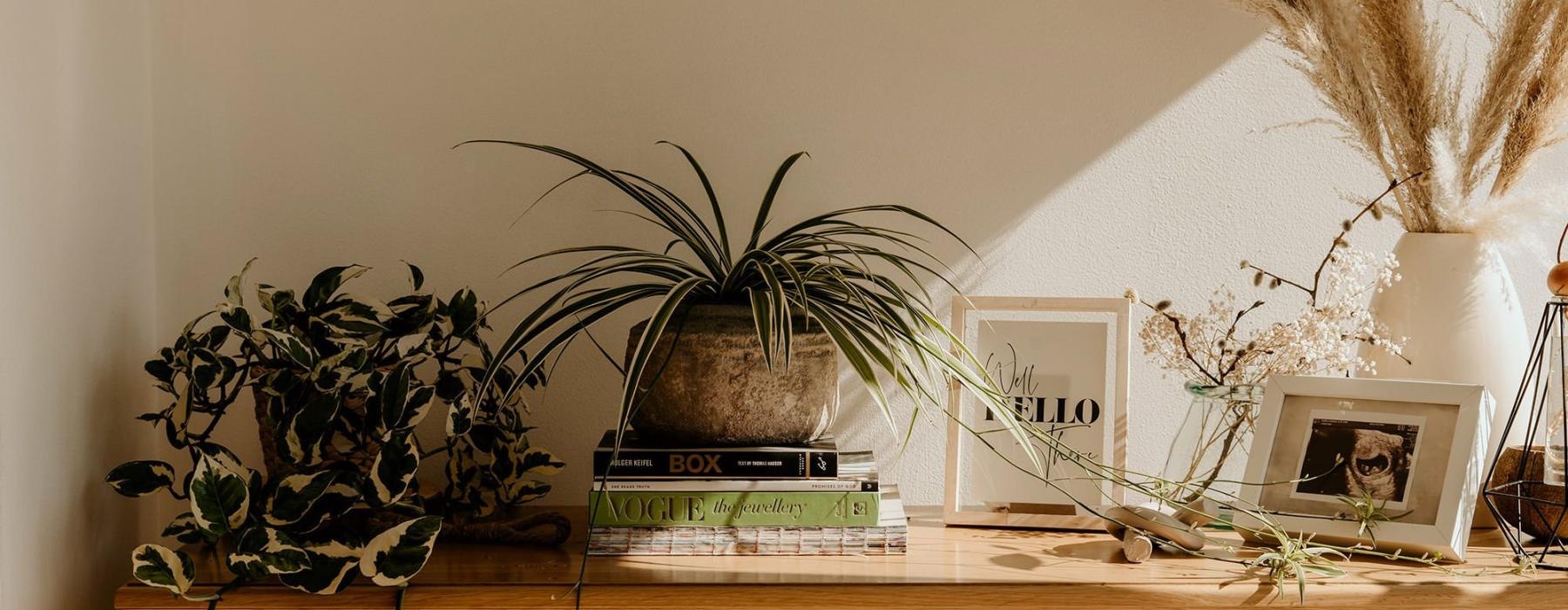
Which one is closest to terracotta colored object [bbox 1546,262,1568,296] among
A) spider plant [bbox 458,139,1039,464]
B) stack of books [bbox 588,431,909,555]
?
spider plant [bbox 458,139,1039,464]

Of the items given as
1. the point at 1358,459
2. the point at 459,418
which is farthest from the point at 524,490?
the point at 1358,459

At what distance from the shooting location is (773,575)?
1217mm

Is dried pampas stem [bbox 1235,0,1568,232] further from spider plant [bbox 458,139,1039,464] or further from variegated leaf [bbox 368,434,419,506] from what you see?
variegated leaf [bbox 368,434,419,506]

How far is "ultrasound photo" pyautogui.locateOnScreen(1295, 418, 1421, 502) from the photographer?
1309mm

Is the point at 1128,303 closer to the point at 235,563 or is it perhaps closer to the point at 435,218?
the point at 435,218

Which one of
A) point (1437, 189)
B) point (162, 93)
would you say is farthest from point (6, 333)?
point (1437, 189)

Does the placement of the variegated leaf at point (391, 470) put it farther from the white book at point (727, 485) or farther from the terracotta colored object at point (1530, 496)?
the terracotta colored object at point (1530, 496)

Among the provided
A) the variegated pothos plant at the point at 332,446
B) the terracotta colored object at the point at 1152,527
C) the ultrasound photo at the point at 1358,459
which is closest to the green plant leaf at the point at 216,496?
the variegated pothos plant at the point at 332,446

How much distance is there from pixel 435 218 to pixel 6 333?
0.55 m

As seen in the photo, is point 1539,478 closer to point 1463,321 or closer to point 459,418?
point 1463,321

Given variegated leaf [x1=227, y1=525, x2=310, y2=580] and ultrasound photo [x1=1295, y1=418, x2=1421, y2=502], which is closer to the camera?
variegated leaf [x1=227, y1=525, x2=310, y2=580]

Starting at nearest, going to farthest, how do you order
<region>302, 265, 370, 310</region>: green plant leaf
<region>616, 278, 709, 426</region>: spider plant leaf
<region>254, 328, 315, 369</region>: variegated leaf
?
<region>616, 278, 709, 426</region>: spider plant leaf
<region>254, 328, 315, 369</region>: variegated leaf
<region>302, 265, 370, 310</region>: green plant leaf

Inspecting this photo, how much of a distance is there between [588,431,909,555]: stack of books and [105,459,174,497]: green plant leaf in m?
0.49

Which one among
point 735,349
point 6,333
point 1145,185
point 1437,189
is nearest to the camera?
point 6,333
